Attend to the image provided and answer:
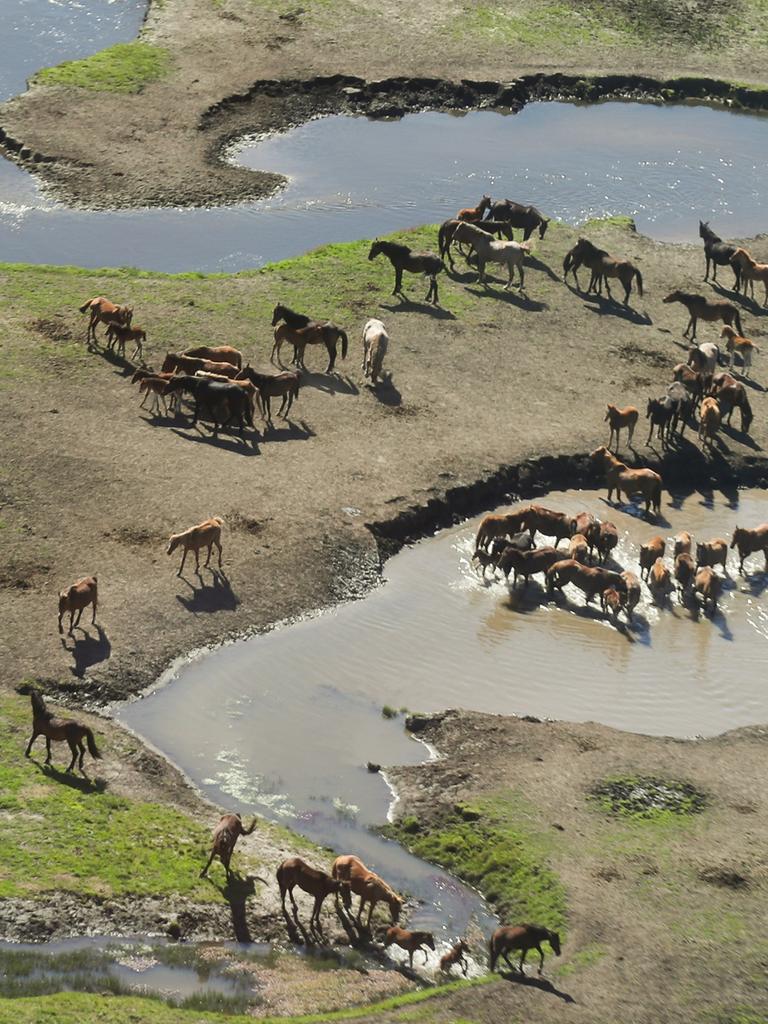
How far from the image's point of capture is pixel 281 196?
41.3 meters

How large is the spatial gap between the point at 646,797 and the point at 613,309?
17344 millimetres

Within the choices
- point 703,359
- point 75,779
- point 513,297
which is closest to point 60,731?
point 75,779

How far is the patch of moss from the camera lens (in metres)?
20.4

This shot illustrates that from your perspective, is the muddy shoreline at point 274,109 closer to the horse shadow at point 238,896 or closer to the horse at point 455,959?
the horse shadow at point 238,896

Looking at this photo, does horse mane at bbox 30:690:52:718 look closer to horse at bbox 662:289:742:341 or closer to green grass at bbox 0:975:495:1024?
green grass at bbox 0:975:495:1024

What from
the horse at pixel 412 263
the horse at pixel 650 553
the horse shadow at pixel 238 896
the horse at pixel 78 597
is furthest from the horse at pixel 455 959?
the horse at pixel 412 263

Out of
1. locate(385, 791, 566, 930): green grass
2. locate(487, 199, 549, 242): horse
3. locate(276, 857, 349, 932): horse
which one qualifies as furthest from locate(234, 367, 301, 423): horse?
locate(276, 857, 349, 932): horse

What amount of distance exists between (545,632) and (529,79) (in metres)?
29.8

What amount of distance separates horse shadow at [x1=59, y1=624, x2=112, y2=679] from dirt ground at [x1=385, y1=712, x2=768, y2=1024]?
458 cm

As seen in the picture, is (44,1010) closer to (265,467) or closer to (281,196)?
(265,467)

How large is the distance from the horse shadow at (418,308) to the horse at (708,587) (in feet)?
35.1

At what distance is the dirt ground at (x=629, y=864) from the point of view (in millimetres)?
16891

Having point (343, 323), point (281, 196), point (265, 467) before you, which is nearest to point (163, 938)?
point (265, 467)

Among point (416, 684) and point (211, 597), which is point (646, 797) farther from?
point (211, 597)
